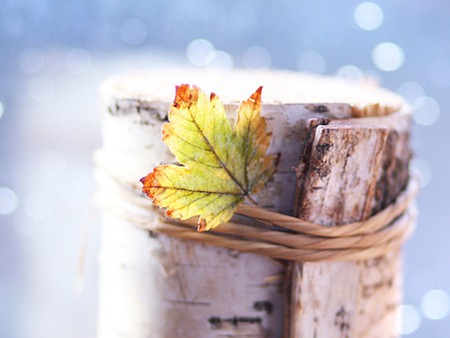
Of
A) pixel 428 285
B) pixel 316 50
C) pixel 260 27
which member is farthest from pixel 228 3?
pixel 428 285

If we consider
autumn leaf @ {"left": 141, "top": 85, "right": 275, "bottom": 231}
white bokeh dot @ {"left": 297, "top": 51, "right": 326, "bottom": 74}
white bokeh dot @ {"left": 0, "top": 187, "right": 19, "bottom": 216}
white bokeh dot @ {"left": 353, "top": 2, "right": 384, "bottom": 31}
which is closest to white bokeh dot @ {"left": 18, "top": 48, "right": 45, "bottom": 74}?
white bokeh dot @ {"left": 0, "top": 187, "right": 19, "bottom": 216}

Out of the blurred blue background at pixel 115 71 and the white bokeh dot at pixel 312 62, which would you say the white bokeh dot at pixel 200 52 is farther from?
the white bokeh dot at pixel 312 62

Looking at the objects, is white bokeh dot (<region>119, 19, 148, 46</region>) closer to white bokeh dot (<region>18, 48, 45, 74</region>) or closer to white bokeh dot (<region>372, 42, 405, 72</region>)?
white bokeh dot (<region>18, 48, 45, 74</region>)

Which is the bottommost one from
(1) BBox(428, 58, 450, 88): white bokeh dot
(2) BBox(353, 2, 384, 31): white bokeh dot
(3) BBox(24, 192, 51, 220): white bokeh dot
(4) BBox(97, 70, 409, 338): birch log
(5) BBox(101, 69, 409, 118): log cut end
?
(3) BBox(24, 192, 51, 220): white bokeh dot

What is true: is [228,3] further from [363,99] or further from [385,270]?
[385,270]

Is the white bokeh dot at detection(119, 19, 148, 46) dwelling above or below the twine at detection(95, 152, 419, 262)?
above

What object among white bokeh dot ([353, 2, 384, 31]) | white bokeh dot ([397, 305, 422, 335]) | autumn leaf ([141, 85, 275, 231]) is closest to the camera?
autumn leaf ([141, 85, 275, 231])

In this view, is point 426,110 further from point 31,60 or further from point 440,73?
point 31,60
